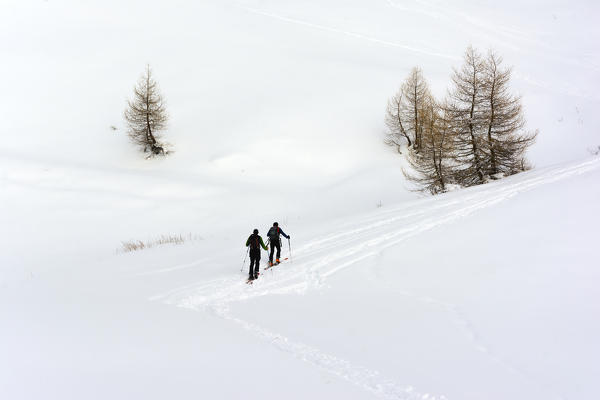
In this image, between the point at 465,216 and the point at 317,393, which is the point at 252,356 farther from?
the point at 465,216

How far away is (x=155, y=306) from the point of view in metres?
9.17

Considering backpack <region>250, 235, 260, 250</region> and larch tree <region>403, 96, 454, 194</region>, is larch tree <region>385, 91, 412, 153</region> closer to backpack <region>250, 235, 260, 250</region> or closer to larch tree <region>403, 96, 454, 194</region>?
larch tree <region>403, 96, 454, 194</region>

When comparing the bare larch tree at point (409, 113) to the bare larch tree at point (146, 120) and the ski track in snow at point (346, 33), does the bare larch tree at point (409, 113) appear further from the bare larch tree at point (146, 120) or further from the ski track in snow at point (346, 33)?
the bare larch tree at point (146, 120)

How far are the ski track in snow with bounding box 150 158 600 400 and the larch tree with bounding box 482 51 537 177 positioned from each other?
4.34m

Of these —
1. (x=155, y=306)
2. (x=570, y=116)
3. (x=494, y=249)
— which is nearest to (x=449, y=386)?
(x=494, y=249)

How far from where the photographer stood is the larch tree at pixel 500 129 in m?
20.7

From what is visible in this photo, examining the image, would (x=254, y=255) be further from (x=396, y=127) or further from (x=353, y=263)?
(x=396, y=127)

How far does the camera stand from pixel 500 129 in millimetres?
21453

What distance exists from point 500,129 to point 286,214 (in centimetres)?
1314

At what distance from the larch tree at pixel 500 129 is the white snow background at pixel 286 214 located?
6.28 feet

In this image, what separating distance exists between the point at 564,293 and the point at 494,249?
9.42ft

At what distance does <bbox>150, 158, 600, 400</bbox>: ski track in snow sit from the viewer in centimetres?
557

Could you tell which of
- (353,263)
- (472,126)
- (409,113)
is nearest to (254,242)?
(353,263)

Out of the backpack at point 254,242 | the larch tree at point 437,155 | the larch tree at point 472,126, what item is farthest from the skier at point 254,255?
the larch tree at point 472,126
